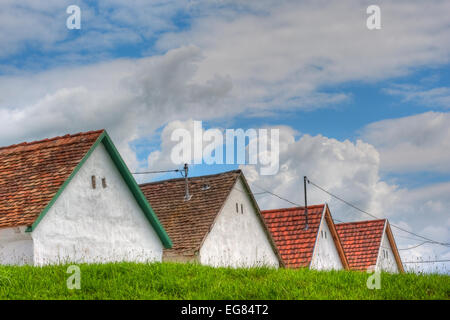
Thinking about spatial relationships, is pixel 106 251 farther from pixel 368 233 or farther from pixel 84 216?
pixel 368 233

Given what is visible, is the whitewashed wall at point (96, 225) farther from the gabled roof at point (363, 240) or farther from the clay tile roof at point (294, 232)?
the gabled roof at point (363, 240)

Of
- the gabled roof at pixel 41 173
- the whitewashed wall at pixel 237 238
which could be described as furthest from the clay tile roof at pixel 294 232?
the gabled roof at pixel 41 173

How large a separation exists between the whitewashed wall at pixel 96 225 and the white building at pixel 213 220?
3.48m

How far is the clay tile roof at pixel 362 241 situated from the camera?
3972cm

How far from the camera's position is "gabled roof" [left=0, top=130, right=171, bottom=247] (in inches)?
800

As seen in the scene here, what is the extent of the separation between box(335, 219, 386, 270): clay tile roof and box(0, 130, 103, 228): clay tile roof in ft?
70.1

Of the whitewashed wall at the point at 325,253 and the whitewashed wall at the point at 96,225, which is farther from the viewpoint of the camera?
the whitewashed wall at the point at 325,253

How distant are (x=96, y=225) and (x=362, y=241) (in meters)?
23.0

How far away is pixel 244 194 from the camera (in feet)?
106

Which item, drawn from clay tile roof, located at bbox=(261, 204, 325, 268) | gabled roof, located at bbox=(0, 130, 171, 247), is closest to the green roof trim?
gabled roof, located at bbox=(0, 130, 171, 247)

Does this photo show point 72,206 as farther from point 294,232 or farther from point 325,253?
point 325,253

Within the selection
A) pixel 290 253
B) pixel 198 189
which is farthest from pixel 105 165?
pixel 290 253

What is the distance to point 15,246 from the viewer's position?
65.3 ft
